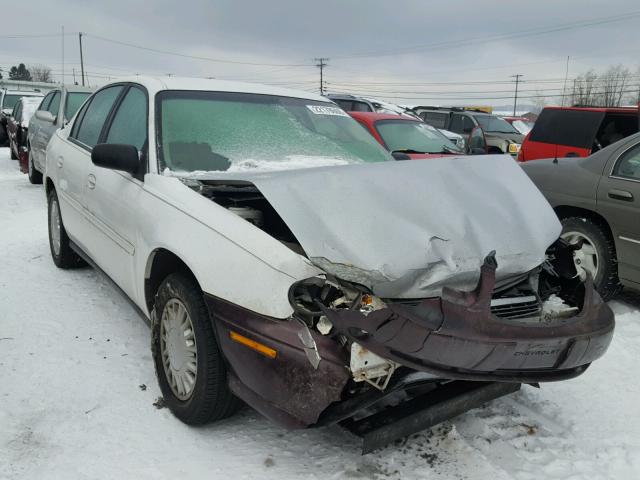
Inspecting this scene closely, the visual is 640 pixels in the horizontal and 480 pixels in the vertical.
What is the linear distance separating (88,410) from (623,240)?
4.07m

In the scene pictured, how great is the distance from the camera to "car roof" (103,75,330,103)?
11.9 ft

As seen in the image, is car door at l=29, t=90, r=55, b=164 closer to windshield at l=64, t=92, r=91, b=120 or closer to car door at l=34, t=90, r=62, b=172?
car door at l=34, t=90, r=62, b=172

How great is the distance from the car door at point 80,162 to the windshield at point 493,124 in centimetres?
1279

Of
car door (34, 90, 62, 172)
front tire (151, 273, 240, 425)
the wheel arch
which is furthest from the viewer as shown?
car door (34, 90, 62, 172)

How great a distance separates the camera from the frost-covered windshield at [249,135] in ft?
10.8

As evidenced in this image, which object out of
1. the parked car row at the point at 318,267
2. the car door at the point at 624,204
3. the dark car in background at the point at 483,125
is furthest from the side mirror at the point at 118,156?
the dark car in background at the point at 483,125

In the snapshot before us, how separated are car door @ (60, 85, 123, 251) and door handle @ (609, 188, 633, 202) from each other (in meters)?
3.98

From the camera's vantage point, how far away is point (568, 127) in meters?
8.45

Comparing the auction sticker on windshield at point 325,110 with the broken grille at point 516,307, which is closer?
the broken grille at point 516,307

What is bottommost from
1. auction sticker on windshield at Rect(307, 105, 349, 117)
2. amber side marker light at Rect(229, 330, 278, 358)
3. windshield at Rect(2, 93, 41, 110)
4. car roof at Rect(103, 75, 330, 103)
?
amber side marker light at Rect(229, 330, 278, 358)

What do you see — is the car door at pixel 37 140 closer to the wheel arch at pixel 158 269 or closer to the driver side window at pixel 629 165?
the wheel arch at pixel 158 269

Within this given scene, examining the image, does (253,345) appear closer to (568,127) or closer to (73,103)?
(568,127)

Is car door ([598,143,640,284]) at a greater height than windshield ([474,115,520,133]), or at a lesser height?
lesser

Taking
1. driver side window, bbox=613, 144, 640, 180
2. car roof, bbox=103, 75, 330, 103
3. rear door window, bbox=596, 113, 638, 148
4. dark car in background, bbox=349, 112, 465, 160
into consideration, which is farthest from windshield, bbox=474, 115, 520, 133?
car roof, bbox=103, 75, 330, 103
